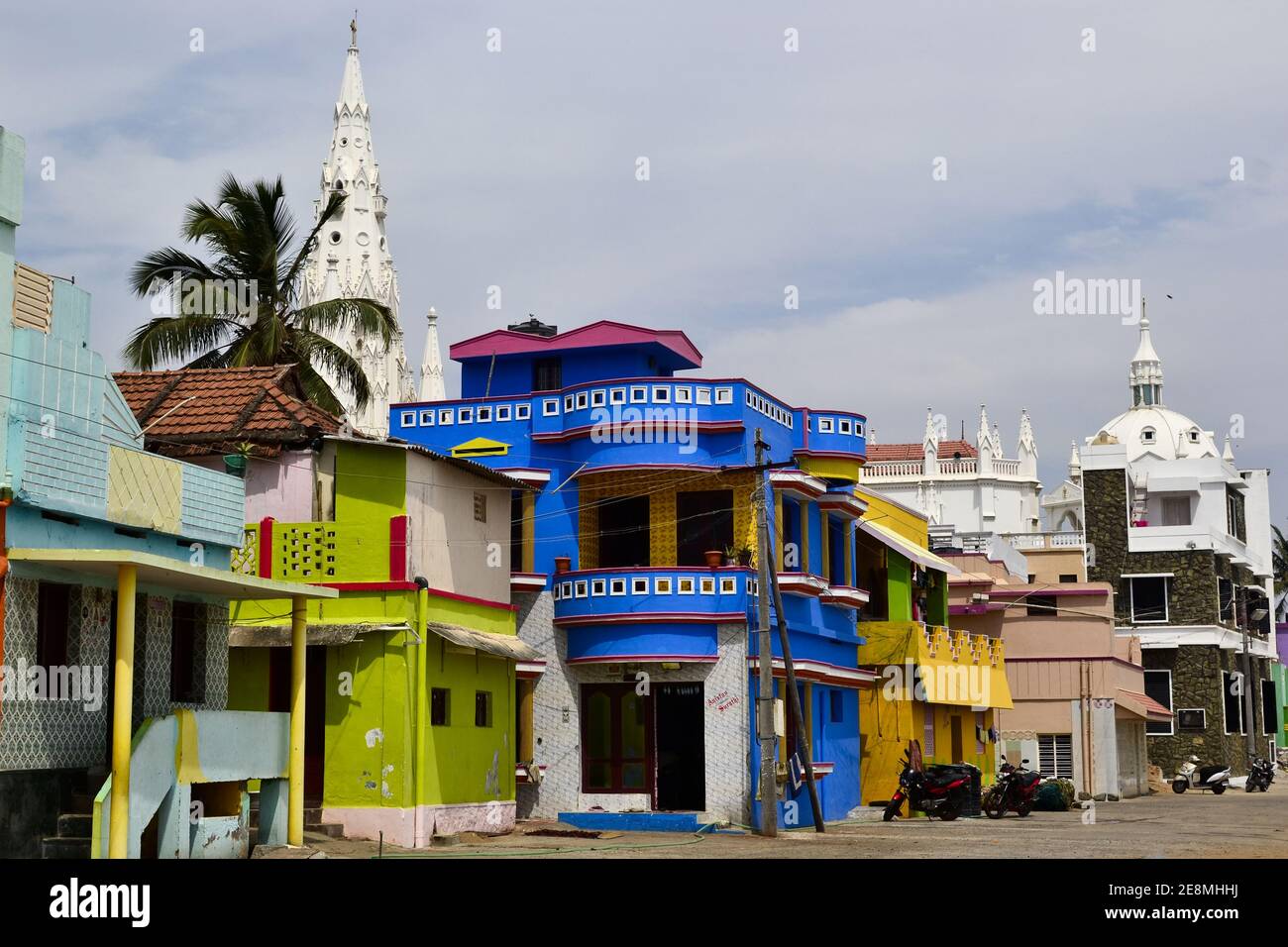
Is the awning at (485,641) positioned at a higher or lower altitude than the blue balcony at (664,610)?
lower

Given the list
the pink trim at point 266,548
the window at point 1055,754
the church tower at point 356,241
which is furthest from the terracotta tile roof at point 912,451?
the pink trim at point 266,548

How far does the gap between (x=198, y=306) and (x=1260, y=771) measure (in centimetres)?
4172

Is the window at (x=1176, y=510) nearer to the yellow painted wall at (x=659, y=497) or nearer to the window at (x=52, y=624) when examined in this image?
the yellow painted wall at (x=659, y=497)

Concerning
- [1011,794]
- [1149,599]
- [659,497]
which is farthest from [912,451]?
[659,497]

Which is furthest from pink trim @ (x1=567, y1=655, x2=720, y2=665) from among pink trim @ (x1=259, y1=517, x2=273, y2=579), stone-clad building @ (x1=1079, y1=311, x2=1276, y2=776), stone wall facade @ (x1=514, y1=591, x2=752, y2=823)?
stone-clad building @ (x1=1079, y1=311, x2=1276, y2=776)

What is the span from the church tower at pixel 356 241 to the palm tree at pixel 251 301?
171 feet

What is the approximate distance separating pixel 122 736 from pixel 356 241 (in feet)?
243

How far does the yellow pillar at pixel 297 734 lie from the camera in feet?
76.3

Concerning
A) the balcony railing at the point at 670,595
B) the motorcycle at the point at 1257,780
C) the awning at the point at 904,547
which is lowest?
the motorcycle at the point at 1257,780

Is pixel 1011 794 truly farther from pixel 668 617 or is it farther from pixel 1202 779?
pixel 1202 779

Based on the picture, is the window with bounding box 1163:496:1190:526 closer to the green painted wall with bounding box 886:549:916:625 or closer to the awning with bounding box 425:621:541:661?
the green painted wall with bounding box 886:549:916:625

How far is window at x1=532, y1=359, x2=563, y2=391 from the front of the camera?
3741 cm

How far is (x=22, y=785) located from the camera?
773 inches

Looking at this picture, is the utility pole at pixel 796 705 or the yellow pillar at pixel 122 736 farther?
the utility pole at pixel 796 705
